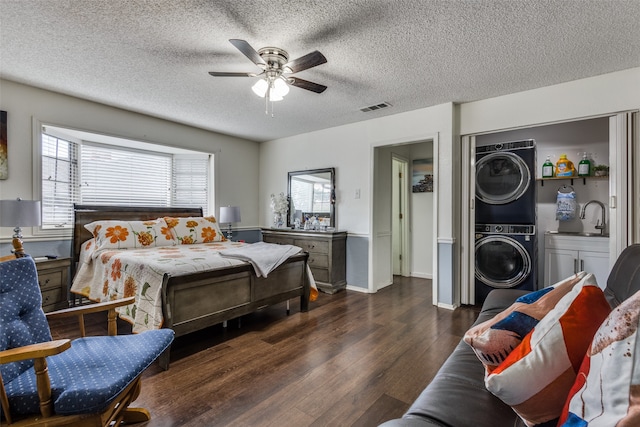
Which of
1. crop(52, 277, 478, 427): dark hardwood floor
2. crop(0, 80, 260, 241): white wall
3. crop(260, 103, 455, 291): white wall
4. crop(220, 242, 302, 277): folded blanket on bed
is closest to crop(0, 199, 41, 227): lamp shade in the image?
crop(0, 80, 260, 241): white wall

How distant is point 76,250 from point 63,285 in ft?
1.51

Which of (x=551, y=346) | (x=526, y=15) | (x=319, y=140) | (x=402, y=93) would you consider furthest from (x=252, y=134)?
(x=551, y=346)

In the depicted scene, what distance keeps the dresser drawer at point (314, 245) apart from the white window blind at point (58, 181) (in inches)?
111

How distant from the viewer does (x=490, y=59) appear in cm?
252

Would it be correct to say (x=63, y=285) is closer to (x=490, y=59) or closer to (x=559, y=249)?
(x=490, y=59)

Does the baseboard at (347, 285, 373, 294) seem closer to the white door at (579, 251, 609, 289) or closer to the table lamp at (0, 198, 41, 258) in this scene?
the white door at (579, 251, 609, 289)

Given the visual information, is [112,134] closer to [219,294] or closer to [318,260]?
[219,294]

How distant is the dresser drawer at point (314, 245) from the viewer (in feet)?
14.1

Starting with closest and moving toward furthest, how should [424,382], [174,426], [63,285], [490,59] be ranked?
[174,426], [424,382], [490,59], [63,285]

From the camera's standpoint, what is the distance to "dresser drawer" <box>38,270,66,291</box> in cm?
295

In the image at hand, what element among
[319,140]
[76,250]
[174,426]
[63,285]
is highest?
[319,140]

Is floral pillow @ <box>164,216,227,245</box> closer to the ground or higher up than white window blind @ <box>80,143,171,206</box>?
closer to the ground

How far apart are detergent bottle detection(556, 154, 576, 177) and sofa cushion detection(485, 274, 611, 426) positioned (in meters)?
3.64

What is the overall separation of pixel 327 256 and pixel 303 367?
7.01 ft
